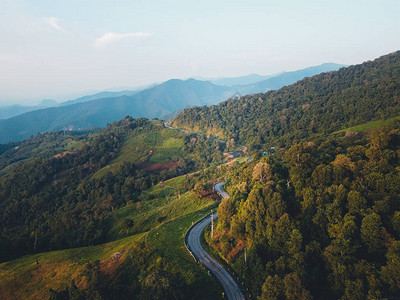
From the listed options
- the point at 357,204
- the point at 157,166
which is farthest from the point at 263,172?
the point at 157,166

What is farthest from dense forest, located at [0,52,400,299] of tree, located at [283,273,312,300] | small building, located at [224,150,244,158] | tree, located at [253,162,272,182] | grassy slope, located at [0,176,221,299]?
small building, located at [224,150,244,158]

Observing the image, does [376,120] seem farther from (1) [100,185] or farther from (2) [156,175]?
(1) [100,185]

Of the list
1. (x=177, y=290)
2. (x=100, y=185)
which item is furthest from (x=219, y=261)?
(x=100, y=185)

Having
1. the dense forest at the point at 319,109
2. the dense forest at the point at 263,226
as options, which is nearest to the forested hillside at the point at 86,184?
the dense forest at the point at 263,226

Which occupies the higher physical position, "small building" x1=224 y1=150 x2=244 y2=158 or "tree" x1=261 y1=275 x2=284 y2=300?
"tree" x1=261 y1=275 x2=284 y2=300

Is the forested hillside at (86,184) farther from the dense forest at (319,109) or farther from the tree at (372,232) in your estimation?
the tree at (372,232)

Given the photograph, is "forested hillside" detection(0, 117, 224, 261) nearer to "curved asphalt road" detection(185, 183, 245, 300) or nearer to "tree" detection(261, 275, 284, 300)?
"curved asphalt road" detection(185, 183, 245, 300)
